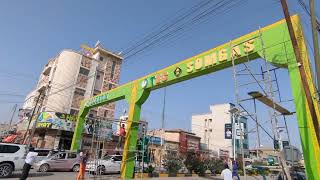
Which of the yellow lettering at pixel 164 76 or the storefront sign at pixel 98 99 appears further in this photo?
the storefront sign at pixel 98 99

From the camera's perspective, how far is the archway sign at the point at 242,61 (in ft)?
26.0

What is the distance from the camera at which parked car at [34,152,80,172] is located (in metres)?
16.9

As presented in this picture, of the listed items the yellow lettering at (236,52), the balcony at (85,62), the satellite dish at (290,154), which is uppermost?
the balcony at (85,62)

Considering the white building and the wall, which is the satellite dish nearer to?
the white building

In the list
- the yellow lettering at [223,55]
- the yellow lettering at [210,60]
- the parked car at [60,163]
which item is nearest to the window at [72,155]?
the parked car at [60,163]

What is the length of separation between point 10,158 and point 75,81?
25.9 meters

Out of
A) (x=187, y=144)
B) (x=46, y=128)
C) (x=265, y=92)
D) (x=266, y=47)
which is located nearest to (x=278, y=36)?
(x=266, y=47)

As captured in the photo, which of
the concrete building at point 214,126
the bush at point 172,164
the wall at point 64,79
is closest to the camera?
the bush at point 172,164

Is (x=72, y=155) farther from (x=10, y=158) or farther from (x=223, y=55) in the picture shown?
(x=223, y=55)

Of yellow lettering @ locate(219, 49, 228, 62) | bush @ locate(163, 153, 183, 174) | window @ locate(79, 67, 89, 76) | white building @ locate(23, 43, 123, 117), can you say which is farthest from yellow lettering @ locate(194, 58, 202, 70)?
window @ locate(79, 67, 89, 76)

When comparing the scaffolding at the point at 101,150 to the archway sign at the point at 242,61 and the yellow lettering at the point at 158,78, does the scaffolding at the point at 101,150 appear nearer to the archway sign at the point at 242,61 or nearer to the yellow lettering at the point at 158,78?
the archway sign at the point at 242,61

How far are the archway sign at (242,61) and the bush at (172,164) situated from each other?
360cm

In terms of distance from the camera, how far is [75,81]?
38188 millimetres

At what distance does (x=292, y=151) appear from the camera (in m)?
7.16
